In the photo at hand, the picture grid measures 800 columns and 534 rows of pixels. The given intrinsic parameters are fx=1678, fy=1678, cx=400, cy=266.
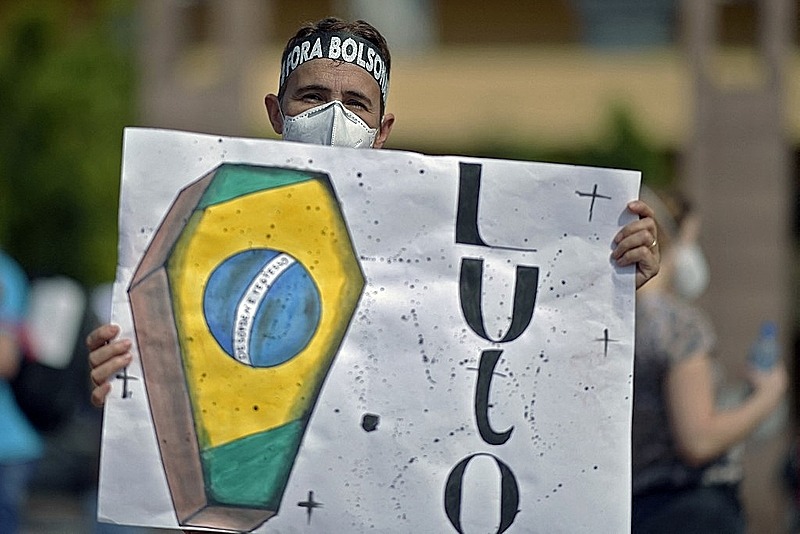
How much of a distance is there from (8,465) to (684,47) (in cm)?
988

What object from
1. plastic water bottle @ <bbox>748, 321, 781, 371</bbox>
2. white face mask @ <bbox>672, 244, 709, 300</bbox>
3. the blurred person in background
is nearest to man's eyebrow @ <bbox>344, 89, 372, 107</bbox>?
plastic water bottle @ <bbox>748, 321, 781, 371</bbox>

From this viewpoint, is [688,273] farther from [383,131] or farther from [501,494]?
[501,494]

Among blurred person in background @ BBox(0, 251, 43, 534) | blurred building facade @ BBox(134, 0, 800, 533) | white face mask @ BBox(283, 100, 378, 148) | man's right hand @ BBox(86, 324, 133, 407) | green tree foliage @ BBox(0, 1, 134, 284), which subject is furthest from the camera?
green tree foliage @ BBox(0, 1, 134, 284)

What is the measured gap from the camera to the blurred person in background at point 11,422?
6.57m

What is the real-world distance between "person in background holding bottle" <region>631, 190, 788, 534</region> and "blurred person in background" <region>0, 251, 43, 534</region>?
3.01m

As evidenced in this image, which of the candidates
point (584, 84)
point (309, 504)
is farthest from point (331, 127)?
point (584, 84)

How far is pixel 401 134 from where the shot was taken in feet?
56.9

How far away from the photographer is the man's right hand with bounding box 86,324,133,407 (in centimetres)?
294

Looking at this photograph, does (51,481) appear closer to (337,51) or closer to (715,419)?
(715,419)

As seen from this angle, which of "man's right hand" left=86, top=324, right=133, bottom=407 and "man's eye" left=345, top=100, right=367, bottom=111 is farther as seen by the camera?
"man's eye" left=345, top=100, right=367, bottom=111

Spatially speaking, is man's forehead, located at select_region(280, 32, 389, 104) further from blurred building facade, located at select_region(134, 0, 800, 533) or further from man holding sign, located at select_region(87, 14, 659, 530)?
blurred building facade, located at select_region(134, 0, 800, 533)

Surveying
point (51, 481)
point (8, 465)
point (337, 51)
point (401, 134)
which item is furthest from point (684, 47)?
point (337, 51)

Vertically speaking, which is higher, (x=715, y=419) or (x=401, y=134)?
(x=401, y=134)

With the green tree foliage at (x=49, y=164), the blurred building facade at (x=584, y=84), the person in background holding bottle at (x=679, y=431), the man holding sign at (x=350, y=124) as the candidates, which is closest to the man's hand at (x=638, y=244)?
the man holding sign at (x=350, y=124)
